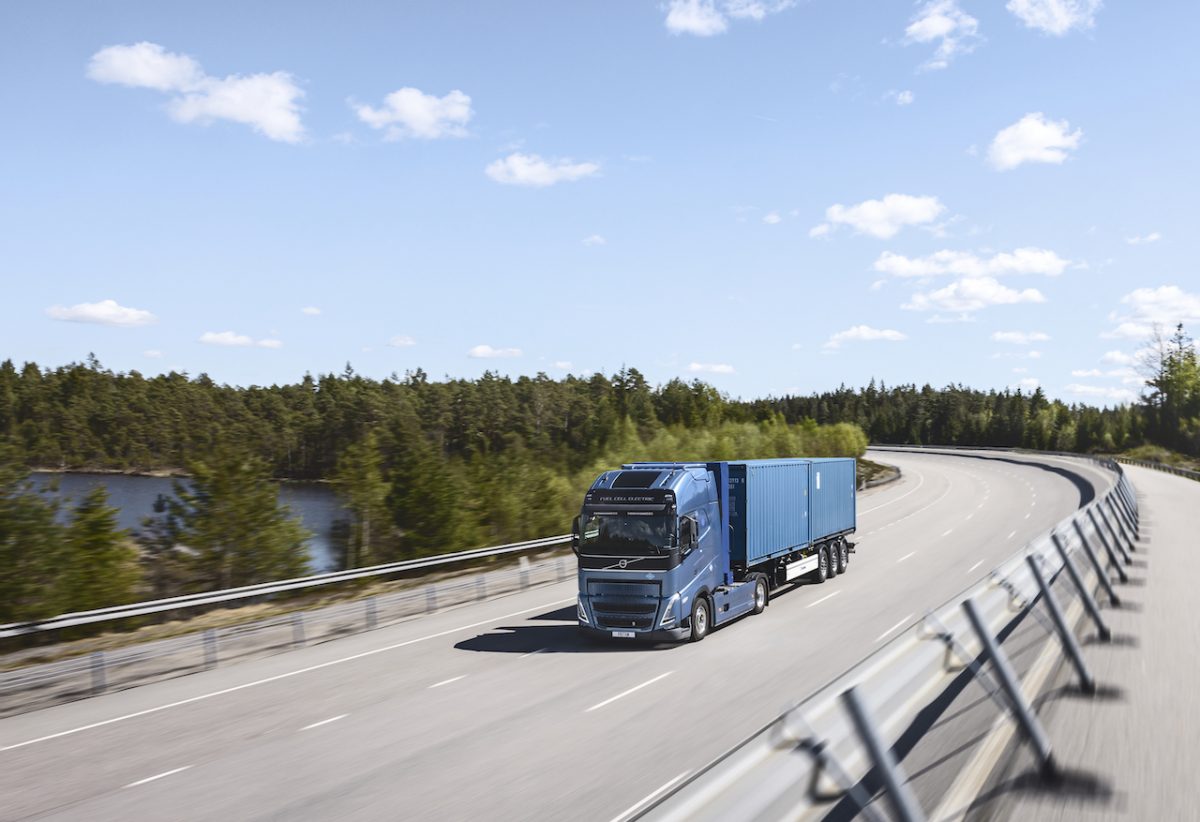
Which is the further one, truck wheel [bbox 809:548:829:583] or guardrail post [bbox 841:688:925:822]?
truck wheel [bbox 809:548:829:583]

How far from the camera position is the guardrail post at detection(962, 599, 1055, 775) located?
5.25m

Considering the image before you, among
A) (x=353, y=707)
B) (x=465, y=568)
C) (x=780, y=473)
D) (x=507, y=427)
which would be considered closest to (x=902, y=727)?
(x=353, y=707)

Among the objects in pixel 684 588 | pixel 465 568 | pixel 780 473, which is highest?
pixel 780 473

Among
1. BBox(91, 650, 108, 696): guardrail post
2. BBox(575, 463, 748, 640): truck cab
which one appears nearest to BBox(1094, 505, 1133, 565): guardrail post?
BBox(575, 463, 748, 640): truck cab

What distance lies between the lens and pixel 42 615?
21.6 meters

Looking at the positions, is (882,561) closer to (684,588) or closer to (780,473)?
(780,473)

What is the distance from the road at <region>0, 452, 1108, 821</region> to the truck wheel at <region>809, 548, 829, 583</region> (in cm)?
182

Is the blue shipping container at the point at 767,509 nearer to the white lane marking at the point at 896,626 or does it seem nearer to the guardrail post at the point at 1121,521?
the white lane marking at the point at 896,626

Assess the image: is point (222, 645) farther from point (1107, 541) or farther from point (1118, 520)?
point (1118, 520)

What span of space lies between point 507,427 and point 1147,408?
3772 inches

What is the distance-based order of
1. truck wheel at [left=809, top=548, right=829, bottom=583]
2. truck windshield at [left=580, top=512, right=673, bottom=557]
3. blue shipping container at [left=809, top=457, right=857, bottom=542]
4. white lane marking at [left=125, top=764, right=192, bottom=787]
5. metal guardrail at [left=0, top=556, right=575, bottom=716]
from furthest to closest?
1. truck wheel at [left=809, top=548, right=829, bottom=583]
2. blue shipping container at [left=809, top=457, right=857, bottom=542]
3. truck windshield at [left=580, top=512, right=673, bottom=557]
4. metal guardrail at [left=0, top=556, right=575, bottom=716]
5. white lane marking at [left=125, top=764, right=192, bottom=787]

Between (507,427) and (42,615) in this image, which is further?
(507,427)

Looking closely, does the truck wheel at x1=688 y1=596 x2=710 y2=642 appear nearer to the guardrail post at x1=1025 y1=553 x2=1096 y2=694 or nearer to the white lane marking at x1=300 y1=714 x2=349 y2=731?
the white lane marking at x1=300 y1=714 x2=349 y2=731

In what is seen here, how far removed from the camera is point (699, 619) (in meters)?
16.6
